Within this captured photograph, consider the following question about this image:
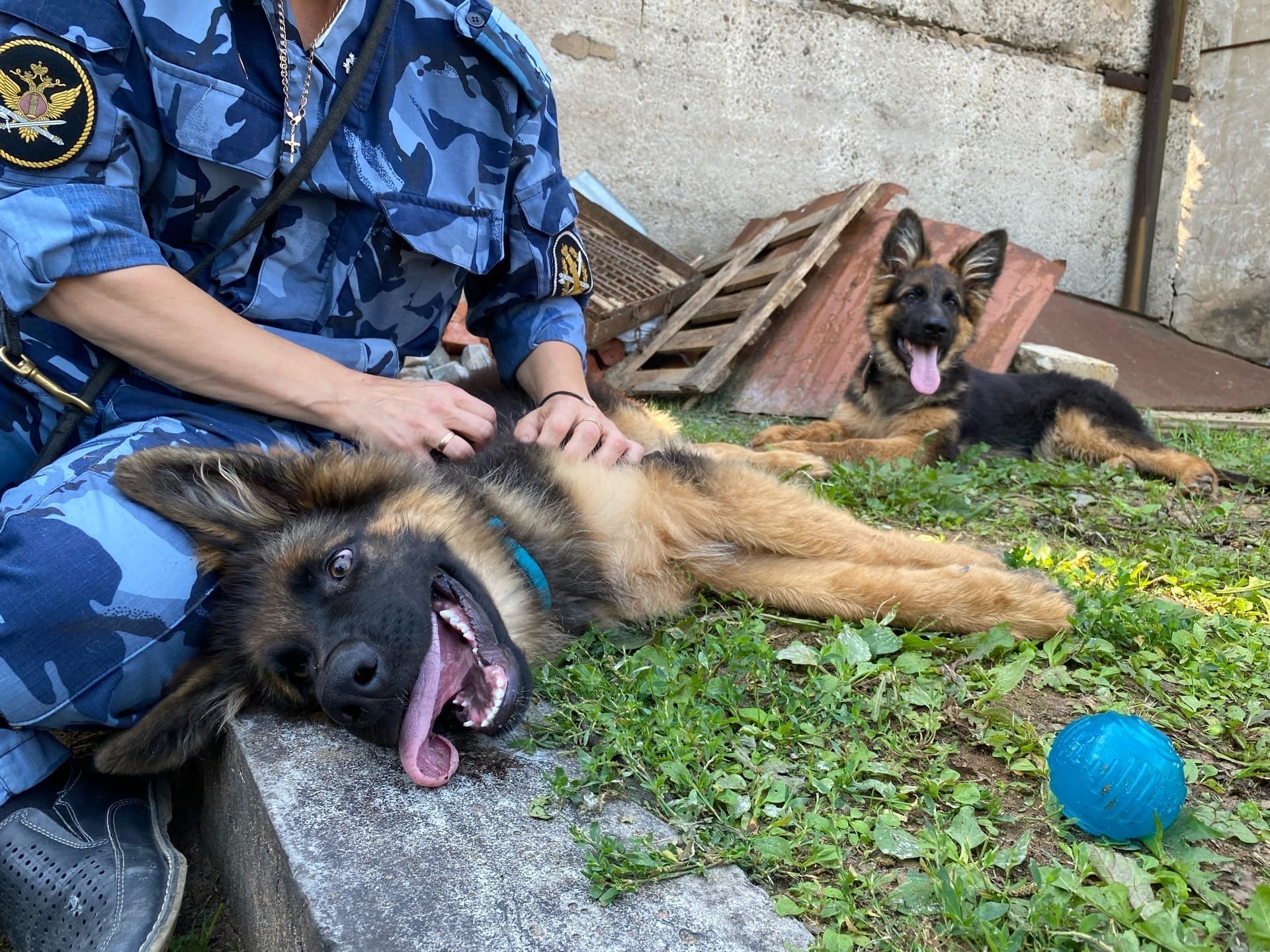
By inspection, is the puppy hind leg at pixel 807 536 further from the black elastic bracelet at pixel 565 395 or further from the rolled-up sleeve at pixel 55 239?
the rolled-up sleeve at pixel 55 239

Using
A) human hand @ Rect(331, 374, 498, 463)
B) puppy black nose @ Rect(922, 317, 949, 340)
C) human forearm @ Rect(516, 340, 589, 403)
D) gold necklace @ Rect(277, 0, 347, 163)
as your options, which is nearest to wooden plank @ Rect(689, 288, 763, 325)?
puppy black nose @ Rect(922, 317, 949, 340)

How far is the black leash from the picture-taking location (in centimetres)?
216

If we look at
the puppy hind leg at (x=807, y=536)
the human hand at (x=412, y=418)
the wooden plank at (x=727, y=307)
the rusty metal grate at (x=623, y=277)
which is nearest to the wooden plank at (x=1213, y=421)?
the wooden plank at (x=727, y=307)

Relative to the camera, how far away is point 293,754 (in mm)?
1888

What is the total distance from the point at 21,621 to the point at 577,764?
1154 millimetres

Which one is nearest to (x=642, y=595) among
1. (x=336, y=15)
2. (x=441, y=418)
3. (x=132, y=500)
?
(x=441, y=418)

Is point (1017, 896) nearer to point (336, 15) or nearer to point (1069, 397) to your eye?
point (336, 15)

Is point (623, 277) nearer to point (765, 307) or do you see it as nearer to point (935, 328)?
point (765, 307)

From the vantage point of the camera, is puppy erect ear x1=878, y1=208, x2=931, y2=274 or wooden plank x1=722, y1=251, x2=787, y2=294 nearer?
puppy erect ear x1=878, y1=208, x2=931, y2=274

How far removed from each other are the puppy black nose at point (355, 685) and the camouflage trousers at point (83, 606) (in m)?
0.47

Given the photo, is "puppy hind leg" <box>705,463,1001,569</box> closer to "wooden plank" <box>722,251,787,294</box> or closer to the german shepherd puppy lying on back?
the german shepherd puppy lying on back

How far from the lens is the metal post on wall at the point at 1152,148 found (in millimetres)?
9328

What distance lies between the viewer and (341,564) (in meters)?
2.03

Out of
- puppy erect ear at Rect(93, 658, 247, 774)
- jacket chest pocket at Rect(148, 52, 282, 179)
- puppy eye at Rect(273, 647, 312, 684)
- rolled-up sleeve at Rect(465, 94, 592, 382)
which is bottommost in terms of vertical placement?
puppy erect ear at Rect(93, 658, 247, 774)
